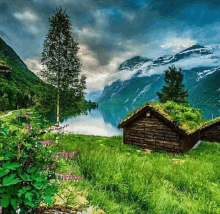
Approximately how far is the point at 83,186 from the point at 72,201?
793 millimetres

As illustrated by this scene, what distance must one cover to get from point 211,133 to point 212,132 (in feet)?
0.63

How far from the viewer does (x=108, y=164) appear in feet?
17.0

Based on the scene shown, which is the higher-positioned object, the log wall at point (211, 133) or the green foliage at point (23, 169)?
the green foliage at point (23, 169)

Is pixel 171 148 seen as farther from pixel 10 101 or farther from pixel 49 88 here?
pixel 10 101

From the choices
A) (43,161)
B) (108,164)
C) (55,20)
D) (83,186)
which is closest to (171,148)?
(108,164)

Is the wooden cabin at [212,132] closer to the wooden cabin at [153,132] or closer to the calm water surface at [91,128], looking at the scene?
the wooden cabin at [153,132]

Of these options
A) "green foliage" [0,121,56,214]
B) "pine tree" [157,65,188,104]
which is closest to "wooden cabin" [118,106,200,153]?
"green foliage" [0,121,56,214]

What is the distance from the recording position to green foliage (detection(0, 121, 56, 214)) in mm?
1884

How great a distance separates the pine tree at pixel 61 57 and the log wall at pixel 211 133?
18107 millimetres

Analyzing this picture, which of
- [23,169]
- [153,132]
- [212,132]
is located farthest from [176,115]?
[23,169]

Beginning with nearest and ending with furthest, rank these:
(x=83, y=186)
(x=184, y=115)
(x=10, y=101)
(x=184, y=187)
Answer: (x=83, y=186) → (x=184, y=187) → (x=184, y=115) → (x=10, y=101)

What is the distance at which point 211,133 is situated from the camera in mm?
22922

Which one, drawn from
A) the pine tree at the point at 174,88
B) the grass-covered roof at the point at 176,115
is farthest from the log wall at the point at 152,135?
the pine tree at the point at 174,88

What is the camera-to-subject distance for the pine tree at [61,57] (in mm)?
18500
